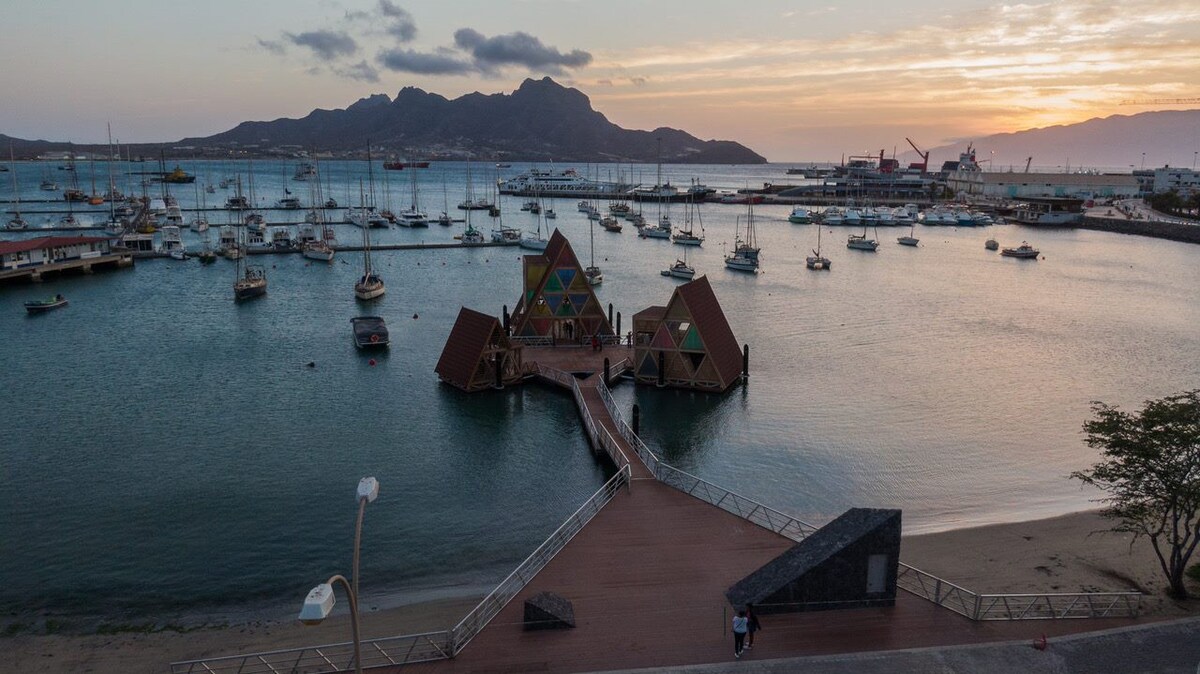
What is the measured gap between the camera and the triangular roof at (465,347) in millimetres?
40469

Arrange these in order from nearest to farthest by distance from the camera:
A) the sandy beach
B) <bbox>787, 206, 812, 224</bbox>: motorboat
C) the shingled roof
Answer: the sandy beach → the shingled roof → <bbox>787, 206, 812, 224</bbox>: motorboat

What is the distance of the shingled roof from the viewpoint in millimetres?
39719

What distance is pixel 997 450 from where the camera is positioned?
3462cm

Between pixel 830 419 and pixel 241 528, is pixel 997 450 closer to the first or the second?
pixel 830 419

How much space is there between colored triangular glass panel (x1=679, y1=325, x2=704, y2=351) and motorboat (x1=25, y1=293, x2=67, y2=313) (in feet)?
157

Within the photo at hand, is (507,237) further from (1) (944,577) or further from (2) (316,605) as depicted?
(2) (316,605)

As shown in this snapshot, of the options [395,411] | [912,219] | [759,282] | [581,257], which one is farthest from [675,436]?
[912,219]

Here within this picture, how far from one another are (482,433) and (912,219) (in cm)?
11996

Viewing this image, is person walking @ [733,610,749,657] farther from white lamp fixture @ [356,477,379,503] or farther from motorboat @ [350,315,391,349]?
motorboat @ [350,315,391,349]

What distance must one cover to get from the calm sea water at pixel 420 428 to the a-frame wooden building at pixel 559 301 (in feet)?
21.5

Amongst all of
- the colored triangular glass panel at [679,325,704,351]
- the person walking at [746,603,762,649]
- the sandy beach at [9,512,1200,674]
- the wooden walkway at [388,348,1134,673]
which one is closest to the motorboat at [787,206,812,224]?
the colored triangular glass panel at [679,325,704,351]

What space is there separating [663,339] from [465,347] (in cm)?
1001

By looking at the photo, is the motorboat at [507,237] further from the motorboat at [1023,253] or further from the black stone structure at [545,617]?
the black stone structure at [545,617]

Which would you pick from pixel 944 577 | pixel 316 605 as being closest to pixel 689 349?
pixel 944 577
